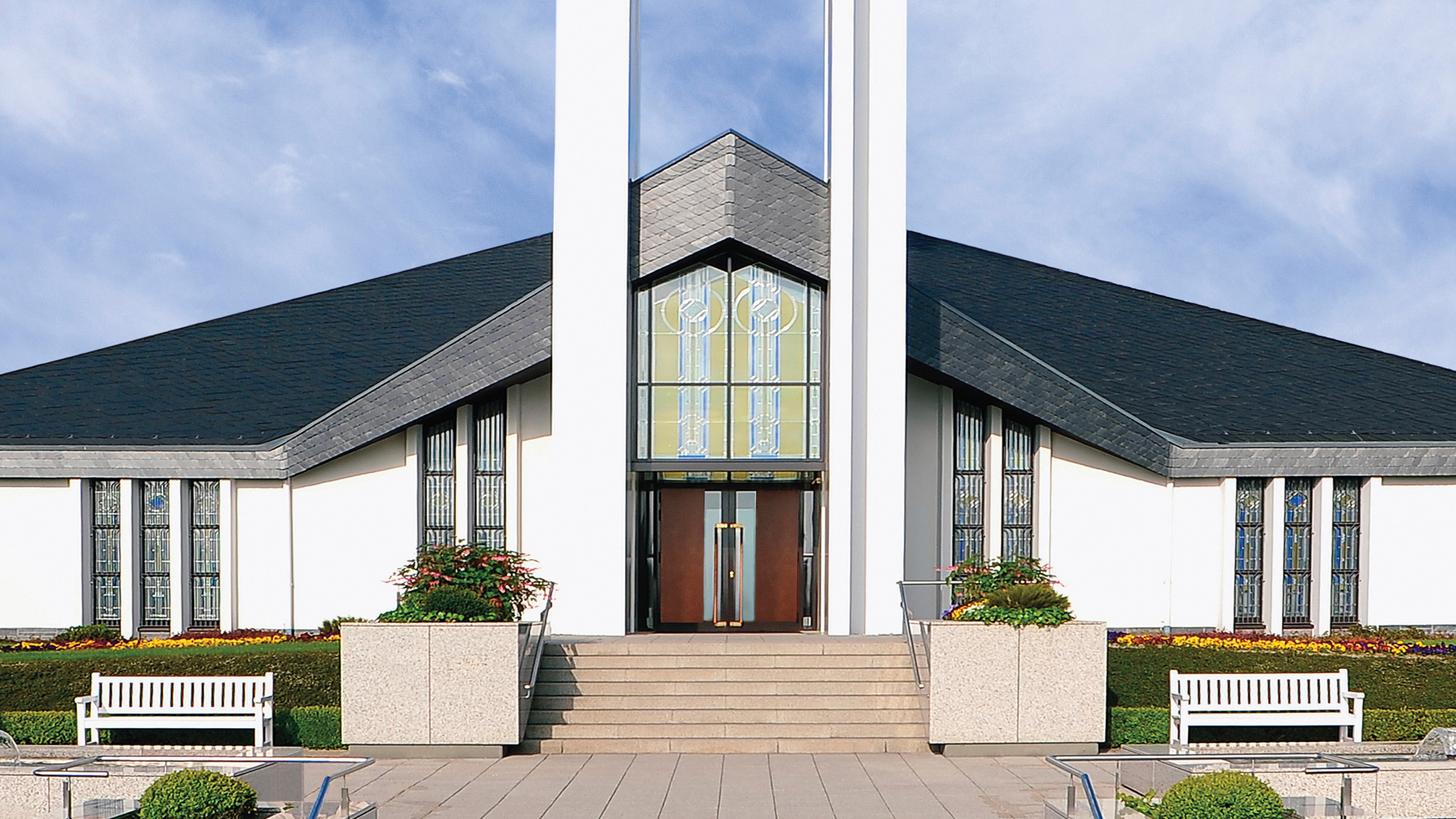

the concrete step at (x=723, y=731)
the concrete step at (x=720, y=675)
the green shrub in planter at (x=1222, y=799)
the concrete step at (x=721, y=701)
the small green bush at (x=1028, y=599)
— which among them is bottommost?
the concrete step at (x=723, y=731)

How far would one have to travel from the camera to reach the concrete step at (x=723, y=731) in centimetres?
1297

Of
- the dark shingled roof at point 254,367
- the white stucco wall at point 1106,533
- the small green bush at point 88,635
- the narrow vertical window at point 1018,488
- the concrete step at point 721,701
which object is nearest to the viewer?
the concrete step at point 721,701

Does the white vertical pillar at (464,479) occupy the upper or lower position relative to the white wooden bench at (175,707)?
upper

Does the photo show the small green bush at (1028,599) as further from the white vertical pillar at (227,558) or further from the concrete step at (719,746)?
the white vertical pillar at (227,558)

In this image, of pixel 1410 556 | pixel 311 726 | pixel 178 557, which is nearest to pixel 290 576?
pixel 178 557

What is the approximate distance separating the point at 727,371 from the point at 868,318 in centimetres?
218

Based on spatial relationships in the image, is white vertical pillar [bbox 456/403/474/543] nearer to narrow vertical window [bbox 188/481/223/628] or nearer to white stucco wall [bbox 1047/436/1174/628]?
narrow vertical window [bbox 188/481/223/628]

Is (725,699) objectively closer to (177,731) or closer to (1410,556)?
(177,731)

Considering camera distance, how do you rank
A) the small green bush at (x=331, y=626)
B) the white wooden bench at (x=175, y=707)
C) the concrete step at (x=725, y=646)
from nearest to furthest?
the white wooden bench at (x=175, y=707)
the concrete step at (x=725, y=646)
the small green bush at (x=331, y=626)

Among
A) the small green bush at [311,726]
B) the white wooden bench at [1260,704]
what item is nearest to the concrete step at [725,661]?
the small green bush at [311,726]

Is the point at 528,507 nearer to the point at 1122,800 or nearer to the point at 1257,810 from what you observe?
the point at 1122,800

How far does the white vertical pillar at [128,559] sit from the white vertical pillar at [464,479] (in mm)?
4957

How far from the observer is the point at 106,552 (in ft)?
61.4

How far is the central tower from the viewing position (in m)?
16.1
